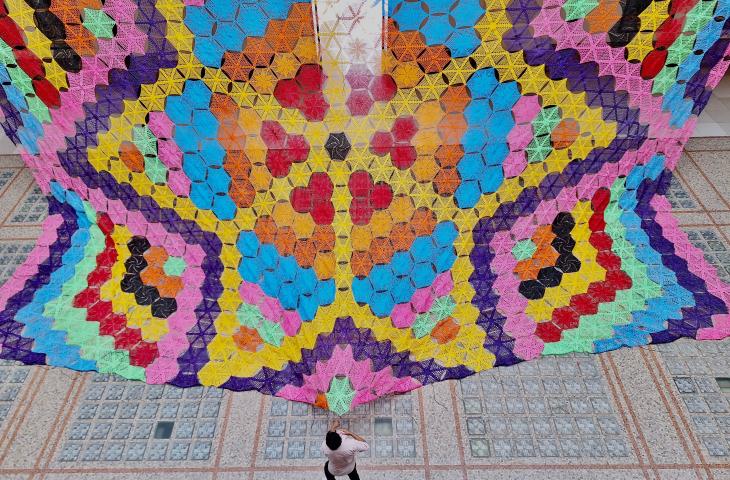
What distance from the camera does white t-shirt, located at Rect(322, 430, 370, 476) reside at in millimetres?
1713

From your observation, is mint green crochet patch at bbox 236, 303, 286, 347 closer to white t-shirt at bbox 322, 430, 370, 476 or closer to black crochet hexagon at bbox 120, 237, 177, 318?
black crochet hexagon at bbox 120, 237, 177, 318

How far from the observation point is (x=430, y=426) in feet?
6.88

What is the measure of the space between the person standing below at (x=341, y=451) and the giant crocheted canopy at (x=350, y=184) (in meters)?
0.28

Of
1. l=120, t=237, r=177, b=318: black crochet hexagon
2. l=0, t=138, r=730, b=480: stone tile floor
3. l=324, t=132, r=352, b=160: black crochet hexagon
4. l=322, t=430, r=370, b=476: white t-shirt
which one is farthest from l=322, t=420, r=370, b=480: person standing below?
l=324, t=132, r=352, b=160: black crochet hexagon

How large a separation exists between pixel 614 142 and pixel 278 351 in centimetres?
181

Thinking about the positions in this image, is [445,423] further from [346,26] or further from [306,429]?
[346,26]

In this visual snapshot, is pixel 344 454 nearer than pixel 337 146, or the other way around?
pixel 344 454

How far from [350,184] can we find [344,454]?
4.01ft

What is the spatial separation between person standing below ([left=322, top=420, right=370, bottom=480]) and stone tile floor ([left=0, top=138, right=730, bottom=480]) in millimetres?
189

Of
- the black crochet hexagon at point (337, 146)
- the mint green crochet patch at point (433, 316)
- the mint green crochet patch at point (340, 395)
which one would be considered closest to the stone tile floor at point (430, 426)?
the mint green crochet patch at point (340, 395)

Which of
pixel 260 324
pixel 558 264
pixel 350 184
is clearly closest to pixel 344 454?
pixel 260 324

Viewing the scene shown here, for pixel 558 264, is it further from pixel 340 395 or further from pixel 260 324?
pixel 260 324

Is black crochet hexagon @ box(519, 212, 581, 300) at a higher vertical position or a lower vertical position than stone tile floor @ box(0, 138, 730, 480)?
higher

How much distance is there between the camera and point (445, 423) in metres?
2.11
